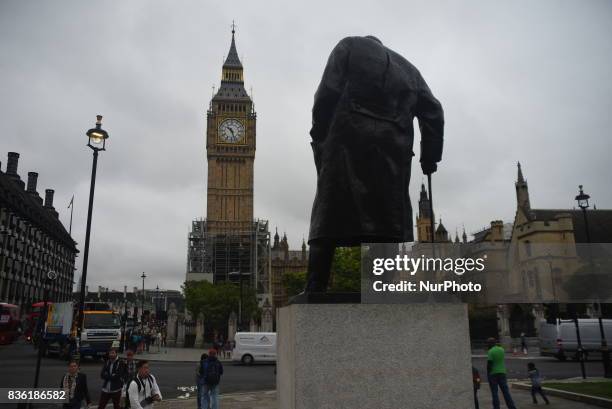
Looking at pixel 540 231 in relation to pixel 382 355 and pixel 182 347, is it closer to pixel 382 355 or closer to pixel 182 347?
pixel 182 347

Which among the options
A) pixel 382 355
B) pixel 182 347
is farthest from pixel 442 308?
pixel 182 347

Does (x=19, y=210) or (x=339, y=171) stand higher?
(x=19, y=210)

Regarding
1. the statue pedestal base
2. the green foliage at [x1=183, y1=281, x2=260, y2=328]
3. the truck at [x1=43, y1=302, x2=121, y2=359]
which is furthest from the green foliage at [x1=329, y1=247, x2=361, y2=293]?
the statue pedestal base

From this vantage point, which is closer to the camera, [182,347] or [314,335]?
[314,335]

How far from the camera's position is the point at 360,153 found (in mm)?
5348

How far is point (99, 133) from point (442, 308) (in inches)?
458

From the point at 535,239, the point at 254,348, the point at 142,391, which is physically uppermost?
the point at 535,239

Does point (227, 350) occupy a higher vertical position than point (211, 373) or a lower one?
lower

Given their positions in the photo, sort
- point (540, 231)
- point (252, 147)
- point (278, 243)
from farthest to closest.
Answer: point (278, 243), point (252, 147), point (540, 231)

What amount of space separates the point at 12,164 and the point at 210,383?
85.3 metres

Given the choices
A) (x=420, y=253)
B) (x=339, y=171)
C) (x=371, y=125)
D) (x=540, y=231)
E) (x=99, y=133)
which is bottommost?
(x=420, y=253)

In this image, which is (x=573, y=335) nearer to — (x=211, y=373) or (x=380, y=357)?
(x=211, y=373)

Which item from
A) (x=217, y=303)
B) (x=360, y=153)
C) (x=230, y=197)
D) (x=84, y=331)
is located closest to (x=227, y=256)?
(x=230, y=197)

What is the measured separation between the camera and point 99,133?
44.2ft
